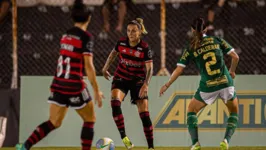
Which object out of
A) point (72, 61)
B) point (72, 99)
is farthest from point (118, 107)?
point (72, 61)

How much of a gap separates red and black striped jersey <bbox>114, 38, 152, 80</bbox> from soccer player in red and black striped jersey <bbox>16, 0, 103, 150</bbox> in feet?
8.07

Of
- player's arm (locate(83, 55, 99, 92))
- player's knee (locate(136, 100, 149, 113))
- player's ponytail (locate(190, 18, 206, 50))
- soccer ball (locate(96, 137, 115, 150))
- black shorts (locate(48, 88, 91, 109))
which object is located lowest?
soccer ball (locate(96, 137, 115, 150))

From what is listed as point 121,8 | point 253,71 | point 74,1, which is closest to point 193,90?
point 253,71

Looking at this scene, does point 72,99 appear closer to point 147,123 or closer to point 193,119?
point 193,119

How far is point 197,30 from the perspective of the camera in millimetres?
9539

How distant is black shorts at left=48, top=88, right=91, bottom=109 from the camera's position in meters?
8.00

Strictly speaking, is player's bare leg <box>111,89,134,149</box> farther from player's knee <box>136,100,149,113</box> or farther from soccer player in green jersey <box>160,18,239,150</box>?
soccer player in green jersey <box>160,18,239,150</box>

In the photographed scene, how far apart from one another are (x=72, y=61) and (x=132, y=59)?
A: 2667 millimetres

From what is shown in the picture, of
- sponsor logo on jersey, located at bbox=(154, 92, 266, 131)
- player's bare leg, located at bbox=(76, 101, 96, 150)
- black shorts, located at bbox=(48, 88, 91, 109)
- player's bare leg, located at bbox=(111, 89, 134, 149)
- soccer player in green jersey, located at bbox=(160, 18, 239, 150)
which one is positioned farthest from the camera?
sponsor logo on jersey, located at bbox=(154, 92, 266, 131)

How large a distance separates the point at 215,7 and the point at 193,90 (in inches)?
67.8

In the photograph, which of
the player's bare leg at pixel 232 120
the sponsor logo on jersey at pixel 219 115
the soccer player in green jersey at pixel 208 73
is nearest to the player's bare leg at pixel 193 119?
the soccer player in green jersey at pixel 208 73

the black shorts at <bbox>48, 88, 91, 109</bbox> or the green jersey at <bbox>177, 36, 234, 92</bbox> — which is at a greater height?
the green jersey at <bbox>177, 36, 234, 92</bbox>

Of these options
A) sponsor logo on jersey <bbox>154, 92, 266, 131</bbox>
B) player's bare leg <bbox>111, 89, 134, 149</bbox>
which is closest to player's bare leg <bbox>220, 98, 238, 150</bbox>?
player's bare leg <bbox>111, 89, 134, 149</bbox>

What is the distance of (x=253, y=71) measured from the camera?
12266 millimetres
